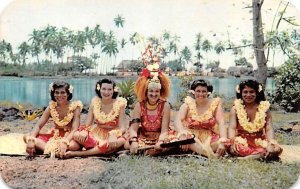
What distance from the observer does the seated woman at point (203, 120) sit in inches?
144

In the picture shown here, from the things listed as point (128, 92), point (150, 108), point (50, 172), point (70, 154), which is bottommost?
point (50, 172)

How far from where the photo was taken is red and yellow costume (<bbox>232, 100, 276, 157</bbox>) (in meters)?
3.63

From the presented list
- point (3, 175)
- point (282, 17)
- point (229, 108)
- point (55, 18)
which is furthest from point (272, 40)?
point (3, 175)

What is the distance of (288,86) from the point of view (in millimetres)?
3760

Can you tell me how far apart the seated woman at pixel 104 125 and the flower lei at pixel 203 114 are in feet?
1.45

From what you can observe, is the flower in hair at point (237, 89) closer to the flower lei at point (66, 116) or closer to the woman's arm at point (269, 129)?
the woman's arm at point (269, 129)

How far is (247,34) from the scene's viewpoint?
12.2 feet

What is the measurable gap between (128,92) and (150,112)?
0.67 feet

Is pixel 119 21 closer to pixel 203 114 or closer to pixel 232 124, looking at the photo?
pixel 203 114

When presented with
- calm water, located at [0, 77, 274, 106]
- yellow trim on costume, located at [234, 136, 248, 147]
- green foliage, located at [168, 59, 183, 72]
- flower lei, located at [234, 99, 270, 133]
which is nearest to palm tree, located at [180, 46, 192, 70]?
green foliage, located at [168, 59, 183, 72]

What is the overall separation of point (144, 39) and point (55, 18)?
2.07ft

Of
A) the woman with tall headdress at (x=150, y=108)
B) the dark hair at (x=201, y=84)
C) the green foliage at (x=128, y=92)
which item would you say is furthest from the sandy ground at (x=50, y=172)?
the dark hair at (x=201, y=84)

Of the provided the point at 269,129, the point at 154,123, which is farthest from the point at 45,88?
the point at 269,129

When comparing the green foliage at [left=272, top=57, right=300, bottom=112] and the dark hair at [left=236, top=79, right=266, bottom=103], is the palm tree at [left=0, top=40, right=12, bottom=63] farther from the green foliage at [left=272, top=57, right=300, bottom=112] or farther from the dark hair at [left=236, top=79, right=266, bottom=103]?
the green foliage at [left=272, top=57, right=300, bottom=112]
